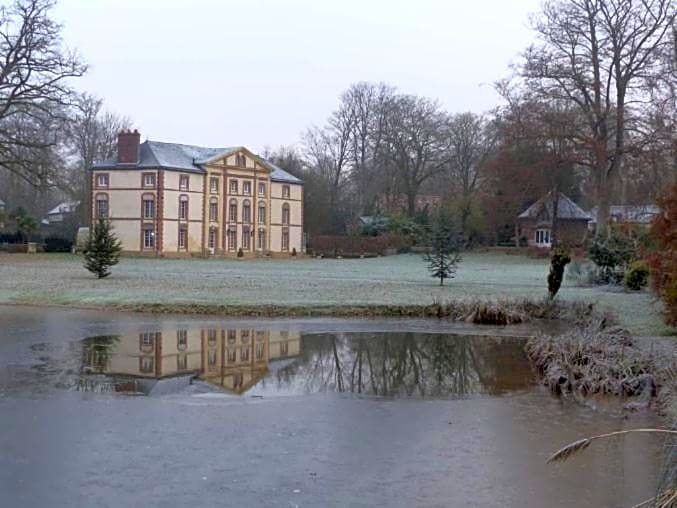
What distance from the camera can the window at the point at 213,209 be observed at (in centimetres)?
6588

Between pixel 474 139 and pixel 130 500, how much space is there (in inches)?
2555

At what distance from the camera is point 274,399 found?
382 inches

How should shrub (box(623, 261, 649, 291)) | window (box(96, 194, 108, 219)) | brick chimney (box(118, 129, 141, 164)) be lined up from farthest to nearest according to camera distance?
window (box(96, 194, 108, 219)) < brick chimney (box(118, 129, 141, 164)) < shrub (box(623, 261, 649, 291))

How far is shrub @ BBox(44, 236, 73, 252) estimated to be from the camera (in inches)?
2312

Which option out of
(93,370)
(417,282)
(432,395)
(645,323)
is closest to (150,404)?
(93,370)

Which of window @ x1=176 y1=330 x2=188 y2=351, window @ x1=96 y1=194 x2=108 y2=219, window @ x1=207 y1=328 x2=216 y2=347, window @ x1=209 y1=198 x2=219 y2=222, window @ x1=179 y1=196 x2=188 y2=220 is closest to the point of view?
window @ x1=176 y1=330 x2=188 y2=351

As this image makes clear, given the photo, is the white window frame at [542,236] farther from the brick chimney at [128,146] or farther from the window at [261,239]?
the brick chimney at [128,146]

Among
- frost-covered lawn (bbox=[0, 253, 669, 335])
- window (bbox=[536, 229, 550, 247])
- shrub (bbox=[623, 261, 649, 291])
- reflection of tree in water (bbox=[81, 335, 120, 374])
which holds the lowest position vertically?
reflection of tree in water (bbox=[81, 335, 120, 374])

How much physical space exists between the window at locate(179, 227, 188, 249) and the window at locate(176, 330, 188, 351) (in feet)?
157

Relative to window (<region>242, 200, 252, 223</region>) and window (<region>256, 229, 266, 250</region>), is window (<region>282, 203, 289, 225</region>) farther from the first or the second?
window (<region>242, 200, 252, 223</region>)

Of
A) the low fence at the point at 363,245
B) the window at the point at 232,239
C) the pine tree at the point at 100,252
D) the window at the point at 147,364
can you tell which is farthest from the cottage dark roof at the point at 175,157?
the window at the point at 147,364

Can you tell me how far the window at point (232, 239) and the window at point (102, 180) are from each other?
34.5ft

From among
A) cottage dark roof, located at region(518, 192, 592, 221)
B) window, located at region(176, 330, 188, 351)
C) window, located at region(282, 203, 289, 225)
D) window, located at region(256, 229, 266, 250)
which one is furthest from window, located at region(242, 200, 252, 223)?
window, located at region(176, 330, 188, 351)

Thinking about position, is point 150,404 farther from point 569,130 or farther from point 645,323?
point 569,130
